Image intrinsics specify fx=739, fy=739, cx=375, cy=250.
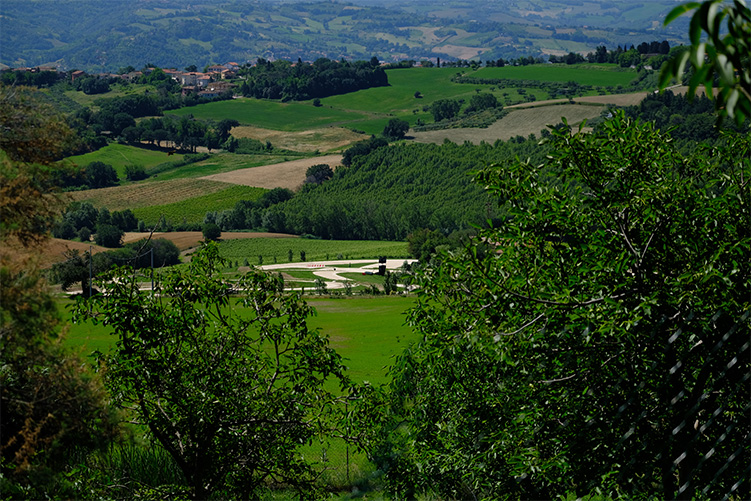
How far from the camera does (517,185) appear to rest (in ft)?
25.0

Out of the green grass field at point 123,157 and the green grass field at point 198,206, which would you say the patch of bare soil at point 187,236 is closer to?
the green grass field at point 198,206

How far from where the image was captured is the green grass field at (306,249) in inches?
3804

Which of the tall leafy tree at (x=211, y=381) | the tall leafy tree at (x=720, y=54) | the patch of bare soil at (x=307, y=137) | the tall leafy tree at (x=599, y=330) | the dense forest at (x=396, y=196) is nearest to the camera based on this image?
the tall leafy tree at (x=720, y=54)

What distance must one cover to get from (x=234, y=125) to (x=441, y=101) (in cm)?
5073

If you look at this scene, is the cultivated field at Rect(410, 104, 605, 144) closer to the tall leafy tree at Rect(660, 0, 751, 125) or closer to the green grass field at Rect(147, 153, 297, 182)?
the green grass field at Rect(147, 153, 297, 182)

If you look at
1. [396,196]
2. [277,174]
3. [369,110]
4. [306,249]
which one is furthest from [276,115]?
[306,249]

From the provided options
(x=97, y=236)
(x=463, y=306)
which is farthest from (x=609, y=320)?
(x=97, y=236)

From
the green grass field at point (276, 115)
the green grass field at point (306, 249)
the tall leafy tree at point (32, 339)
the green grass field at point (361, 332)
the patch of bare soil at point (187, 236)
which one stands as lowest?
the green grass field at point (306, 249)

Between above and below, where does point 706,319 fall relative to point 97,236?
above

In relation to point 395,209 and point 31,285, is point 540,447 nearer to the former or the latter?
point 31,285

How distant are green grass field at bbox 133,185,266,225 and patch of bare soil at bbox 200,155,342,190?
153 inches

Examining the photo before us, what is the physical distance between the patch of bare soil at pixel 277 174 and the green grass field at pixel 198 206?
389 cm

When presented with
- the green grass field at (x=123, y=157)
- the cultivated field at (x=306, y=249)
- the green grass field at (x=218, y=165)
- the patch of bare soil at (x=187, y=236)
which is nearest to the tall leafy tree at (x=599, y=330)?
the cultivated field at (x=306, y=249)

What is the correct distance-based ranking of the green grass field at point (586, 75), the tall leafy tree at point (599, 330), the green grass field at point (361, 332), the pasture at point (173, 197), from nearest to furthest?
the tall leafy tree at point (599, 330) < the green grass field at point (361, 332) < the pasture at point (173, 197) < the green grass field at point (586, 75)
